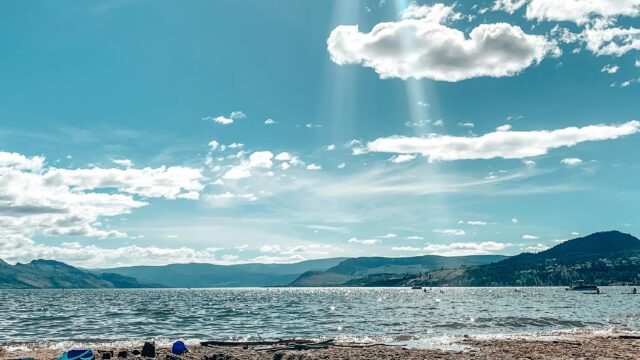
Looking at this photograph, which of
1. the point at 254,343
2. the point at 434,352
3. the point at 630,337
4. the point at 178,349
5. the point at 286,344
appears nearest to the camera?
the point at 434,352

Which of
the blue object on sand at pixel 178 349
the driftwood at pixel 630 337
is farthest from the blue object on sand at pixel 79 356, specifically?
the driftwood at pixel 630 337

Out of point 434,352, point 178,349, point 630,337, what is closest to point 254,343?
point 178,349

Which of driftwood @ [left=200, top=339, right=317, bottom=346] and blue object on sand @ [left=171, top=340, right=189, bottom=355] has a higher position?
blue object on sand @ [left=171, top=340, right=189, bottom=355]

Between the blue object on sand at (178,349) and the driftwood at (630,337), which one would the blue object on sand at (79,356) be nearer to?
the blue object on sand at (178,349)

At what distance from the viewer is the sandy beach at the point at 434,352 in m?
36.2

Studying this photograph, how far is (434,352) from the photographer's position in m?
38.7

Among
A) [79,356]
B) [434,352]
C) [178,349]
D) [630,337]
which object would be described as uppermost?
[79,356]

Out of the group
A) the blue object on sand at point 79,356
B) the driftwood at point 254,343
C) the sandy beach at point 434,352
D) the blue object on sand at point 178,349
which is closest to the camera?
the blue object on sand at point 79,356

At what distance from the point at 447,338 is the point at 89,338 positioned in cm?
3537

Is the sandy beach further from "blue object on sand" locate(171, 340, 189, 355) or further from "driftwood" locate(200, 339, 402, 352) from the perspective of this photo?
"blue object on sand" locate(171, 340, 189, 355)

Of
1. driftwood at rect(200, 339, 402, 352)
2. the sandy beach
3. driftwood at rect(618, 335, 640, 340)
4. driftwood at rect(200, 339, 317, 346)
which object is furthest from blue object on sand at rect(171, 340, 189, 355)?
driftwood at rect(618, 335, 640, 340)

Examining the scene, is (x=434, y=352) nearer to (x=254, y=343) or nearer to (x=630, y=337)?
(x=254, y=343)

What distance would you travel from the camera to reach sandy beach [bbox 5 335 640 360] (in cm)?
3616

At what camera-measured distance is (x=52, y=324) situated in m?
72.5
